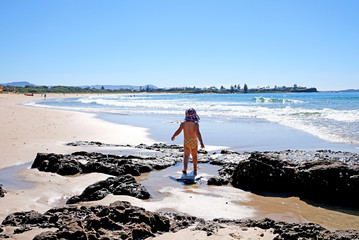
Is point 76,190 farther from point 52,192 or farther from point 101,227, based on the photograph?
point 101,227

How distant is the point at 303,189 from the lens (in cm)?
564

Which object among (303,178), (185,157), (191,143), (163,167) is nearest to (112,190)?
(185,157)

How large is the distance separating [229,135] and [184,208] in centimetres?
892

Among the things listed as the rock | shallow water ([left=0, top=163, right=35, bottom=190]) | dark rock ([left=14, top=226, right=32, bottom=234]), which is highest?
dark rock ([left=14, top=226, right=32, bottom=234])

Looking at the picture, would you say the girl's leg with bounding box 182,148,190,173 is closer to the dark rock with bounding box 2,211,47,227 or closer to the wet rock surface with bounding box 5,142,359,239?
the wet rock surface with bounding box 5,142,359,239

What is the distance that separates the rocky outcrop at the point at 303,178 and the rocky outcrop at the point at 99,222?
272cm

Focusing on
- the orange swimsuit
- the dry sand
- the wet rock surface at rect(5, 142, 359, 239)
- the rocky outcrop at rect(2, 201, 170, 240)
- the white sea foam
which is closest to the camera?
the rocky outcrop at rect(2, 201, 170, 240)

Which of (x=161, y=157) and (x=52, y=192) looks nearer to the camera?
(x=52, y=192)

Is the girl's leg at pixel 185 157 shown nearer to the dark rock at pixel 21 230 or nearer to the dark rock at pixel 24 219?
the dark rock at pixel 24 219

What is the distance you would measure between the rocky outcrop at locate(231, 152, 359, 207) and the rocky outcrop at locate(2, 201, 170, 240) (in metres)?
2.72

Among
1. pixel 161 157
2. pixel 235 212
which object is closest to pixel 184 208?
pixel 235 212

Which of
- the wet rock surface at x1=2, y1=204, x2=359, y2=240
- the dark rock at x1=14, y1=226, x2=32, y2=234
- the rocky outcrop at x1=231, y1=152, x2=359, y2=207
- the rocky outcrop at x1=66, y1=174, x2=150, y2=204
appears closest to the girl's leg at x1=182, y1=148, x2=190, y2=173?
the rocky outcrop at x1=231, y1=152, x2=359, y2=207

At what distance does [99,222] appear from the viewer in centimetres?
364

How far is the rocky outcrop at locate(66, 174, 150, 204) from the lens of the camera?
4.98m
